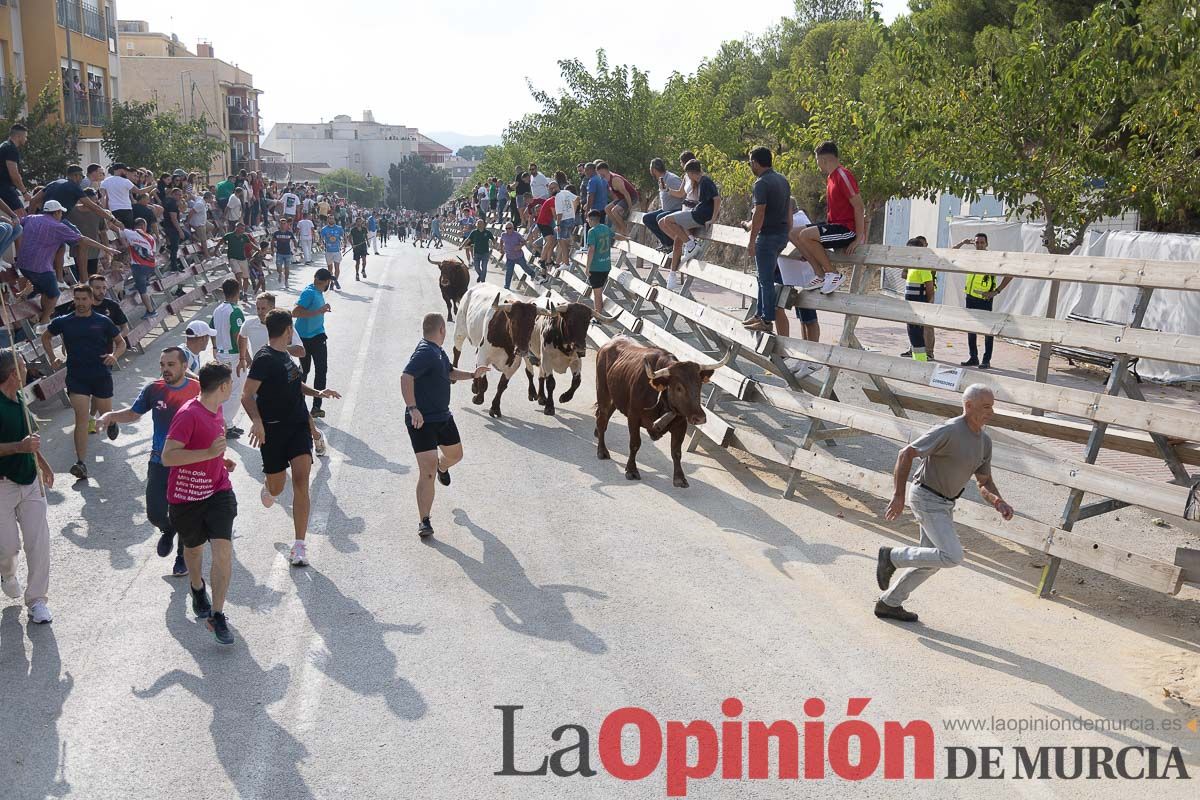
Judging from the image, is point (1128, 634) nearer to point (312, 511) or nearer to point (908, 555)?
point (908, 555)

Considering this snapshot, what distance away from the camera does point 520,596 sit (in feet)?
26.8

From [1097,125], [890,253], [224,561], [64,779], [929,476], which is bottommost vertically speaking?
[64,779]

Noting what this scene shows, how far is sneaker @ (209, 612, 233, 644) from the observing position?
716cm

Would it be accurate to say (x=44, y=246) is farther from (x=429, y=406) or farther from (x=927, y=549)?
(x=927, y=549)

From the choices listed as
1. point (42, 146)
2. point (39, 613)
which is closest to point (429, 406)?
point (39, 613)

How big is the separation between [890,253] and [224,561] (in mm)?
6659

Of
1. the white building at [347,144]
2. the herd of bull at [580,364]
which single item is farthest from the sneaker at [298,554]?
the white building at [347,144]

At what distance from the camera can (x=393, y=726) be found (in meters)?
6.18

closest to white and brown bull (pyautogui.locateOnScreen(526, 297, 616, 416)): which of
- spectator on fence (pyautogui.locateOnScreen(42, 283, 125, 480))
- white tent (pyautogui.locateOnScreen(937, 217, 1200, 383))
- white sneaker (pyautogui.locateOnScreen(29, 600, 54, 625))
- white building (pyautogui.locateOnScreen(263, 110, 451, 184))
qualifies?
spectator on fence (pyautogui.locateOnScreen(42, 283, 125, 480))

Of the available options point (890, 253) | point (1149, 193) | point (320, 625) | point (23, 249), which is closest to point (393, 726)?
point (320, 625)

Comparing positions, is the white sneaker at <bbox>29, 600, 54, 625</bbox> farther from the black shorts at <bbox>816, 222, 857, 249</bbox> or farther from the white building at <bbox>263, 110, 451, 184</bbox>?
the white building at <bbox>263, 110, 451, 184</bbox>

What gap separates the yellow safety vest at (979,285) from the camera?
16.8 m

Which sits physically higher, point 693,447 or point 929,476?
point 929,476

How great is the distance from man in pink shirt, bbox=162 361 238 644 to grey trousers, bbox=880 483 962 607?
4.73 m
